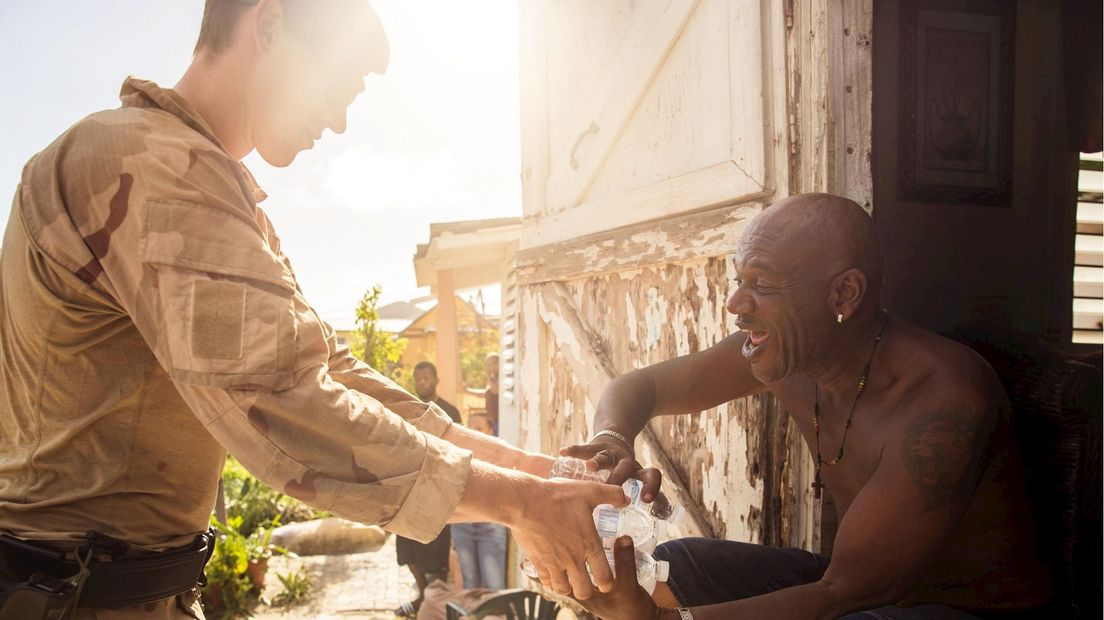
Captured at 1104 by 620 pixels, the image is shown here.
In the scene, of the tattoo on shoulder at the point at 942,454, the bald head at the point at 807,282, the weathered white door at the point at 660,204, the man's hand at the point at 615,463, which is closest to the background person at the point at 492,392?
the weathered white door at the point at 660,204

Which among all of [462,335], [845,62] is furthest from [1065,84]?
[462,335]

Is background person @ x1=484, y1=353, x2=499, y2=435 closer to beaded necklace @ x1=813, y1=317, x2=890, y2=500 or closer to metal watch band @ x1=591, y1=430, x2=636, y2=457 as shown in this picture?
metal watch band @ x1=591, y1=430, x2=636, y2=457

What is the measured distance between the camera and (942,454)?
220cm

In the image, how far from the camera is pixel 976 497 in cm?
240

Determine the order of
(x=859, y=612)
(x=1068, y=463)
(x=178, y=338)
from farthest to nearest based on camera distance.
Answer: (x=1068, y=463) < (x=859, y=612) < (x=178, y=338)

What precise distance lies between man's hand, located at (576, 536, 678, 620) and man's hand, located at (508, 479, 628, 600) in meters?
0.04

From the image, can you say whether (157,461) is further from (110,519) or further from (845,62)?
(845,62)

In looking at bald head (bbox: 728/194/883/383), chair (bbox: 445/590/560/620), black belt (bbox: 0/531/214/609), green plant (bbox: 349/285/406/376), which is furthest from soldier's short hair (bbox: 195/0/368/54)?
green plant (bbox: 349/285/406/376)

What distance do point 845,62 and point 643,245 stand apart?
118cm

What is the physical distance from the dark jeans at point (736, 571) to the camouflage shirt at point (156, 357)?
1235mm

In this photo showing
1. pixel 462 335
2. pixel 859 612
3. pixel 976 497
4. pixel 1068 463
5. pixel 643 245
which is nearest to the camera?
pixel 859 612

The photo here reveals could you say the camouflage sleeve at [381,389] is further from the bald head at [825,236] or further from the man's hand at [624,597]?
the bald head at [825,236]

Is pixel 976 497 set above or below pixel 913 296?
below

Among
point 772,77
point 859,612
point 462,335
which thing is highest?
point 772,77
